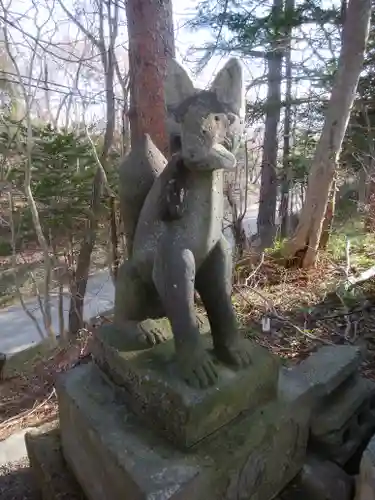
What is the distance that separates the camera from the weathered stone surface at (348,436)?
4.64 ft

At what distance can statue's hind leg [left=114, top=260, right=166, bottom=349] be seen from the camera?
49.1 inches

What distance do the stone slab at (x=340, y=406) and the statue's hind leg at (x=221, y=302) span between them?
0.44 m

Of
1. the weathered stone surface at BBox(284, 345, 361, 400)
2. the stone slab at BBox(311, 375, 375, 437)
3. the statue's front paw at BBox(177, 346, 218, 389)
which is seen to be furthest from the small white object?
the statue's front paw at BBox(177, 346, 218, 389)

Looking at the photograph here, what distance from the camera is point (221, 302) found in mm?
1178

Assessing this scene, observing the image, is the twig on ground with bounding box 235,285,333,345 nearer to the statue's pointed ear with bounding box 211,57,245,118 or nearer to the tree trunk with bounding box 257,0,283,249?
the statue's pointed ear with bounding box 211,57,245,118

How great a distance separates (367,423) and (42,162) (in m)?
4.35

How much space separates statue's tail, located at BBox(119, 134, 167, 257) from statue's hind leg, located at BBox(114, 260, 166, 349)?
0.63 feet

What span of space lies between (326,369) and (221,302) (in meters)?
0.64

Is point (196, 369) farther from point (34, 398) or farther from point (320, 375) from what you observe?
point (34, 398)

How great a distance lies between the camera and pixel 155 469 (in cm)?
104

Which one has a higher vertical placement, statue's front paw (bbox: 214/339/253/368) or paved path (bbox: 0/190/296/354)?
statue's front paw (bbox: 214/339/253/368)

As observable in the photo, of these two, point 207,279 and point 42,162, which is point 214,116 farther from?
point 42,162

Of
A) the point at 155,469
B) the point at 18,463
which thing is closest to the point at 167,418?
the point at 155,469

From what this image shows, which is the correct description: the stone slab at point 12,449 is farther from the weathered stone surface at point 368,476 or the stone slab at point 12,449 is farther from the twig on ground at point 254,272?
the twig on ground at point 254,272
